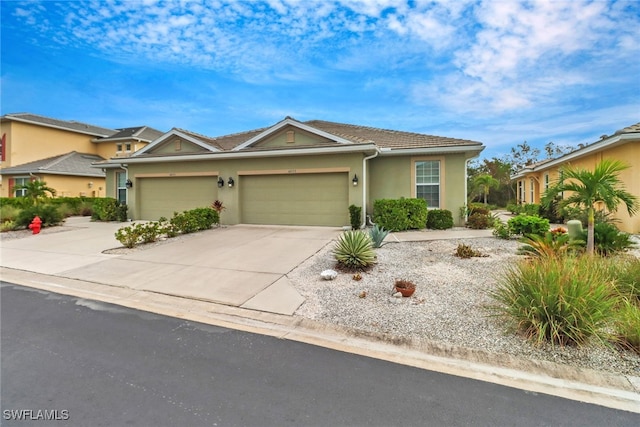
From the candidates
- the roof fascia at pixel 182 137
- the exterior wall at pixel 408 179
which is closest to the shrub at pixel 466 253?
the exterior wall at pixel 408 179

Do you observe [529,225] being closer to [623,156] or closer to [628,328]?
[623,156]

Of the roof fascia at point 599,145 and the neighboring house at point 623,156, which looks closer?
the roof fascia at point 599,145

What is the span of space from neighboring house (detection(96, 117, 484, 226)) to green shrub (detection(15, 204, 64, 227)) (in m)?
4.67

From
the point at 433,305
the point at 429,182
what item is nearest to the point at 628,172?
the point at 429,182

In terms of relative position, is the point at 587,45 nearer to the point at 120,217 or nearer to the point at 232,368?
the point at 232,368

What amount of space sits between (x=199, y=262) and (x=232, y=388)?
5.49 metres

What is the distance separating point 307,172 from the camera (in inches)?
523

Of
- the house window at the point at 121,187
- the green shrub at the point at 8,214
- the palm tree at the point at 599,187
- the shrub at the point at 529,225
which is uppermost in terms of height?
the house window at the point at 121,187

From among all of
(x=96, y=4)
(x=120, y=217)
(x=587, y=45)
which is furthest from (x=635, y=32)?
(x=120, y=217)

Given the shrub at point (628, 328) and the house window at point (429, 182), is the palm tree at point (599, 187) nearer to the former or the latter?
the shrub at point (628, 328)

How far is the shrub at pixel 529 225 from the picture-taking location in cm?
946

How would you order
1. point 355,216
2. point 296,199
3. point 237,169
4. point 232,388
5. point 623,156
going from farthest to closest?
1. point 237,169
2. point 296,199
3. point 355,216
4. point 623,156
5. point 232,388

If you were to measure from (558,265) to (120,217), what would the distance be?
18748 mm

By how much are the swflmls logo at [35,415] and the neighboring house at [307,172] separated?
424 inches
